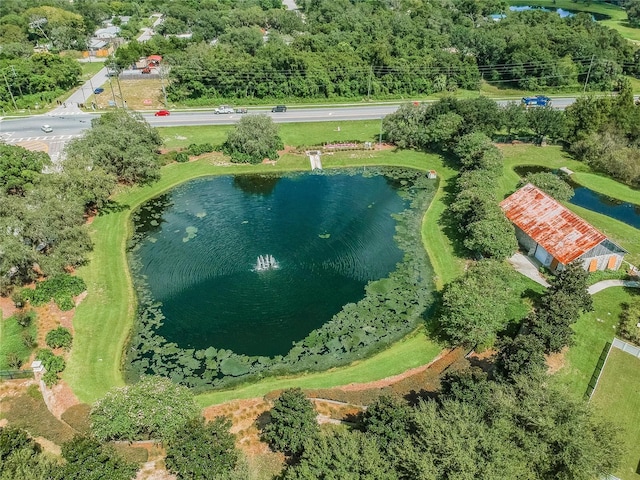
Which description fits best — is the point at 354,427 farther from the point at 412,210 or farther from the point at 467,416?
the point at 412,210

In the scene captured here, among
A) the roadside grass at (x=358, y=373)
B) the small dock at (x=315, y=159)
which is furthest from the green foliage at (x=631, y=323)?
the small dock at (x=315, y=159)

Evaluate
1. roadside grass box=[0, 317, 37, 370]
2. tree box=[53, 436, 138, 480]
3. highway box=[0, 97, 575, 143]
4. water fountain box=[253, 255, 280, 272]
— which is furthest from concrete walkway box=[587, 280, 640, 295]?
roadside grass box=[0, 317, 37, 370]

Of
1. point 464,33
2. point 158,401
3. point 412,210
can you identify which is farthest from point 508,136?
point 158,401

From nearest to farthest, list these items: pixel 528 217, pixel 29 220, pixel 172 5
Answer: pixel 29 220 < pixel 528 217 < pixel 172 5

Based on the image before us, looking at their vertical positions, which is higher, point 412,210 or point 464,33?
point 464,33

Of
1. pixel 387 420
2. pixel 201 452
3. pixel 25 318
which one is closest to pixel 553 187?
pixel 387 420

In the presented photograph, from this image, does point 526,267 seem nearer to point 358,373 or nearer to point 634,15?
point 358,373
